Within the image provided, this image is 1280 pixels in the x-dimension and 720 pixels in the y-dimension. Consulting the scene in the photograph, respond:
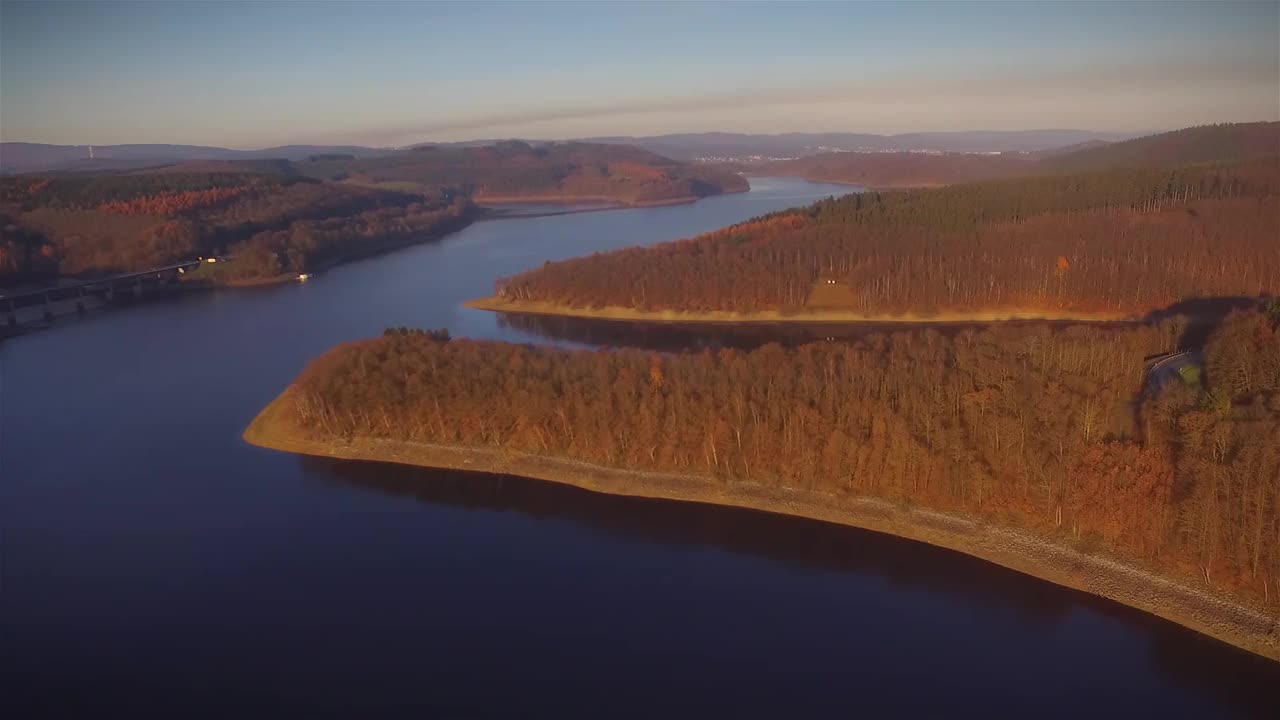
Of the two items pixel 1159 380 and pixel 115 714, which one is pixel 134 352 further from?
pixel 1159 380

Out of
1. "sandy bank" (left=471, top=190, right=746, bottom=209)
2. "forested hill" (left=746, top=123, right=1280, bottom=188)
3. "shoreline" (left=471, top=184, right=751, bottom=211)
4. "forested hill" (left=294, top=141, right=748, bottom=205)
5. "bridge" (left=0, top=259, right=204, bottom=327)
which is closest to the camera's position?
"bridge" (left=0, top=259, right=204, bottom=327)

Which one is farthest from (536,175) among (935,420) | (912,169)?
(935,420)

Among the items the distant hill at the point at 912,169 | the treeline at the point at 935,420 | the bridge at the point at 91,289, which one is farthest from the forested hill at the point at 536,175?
the treeline at the point at 935,420

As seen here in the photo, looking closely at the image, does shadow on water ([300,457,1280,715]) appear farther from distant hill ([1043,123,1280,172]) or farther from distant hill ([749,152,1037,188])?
distant hill ([749,152,1037,188])

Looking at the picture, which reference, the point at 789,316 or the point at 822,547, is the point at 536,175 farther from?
the point at 822,547

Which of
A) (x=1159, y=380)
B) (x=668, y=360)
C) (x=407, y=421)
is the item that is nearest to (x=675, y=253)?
(x=668, y=360)

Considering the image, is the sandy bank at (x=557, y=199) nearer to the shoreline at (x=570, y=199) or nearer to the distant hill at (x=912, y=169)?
the shoreline at (x=570, y=199)

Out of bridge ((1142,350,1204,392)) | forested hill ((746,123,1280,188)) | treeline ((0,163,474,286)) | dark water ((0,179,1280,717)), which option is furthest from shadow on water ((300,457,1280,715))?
forested hill ((746,123,1280,188))

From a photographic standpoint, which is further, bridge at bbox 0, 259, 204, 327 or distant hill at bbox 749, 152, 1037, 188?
distant hill at bbox 749, 152, 1037, 188

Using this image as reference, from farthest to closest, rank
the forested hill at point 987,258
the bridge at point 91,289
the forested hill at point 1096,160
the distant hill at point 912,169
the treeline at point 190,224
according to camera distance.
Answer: the distant hill at point 912,169, the forested hill at point 1096,160, the treeline at point 190,224, the bridge at point 91,289, the forested hill at point 987,258
